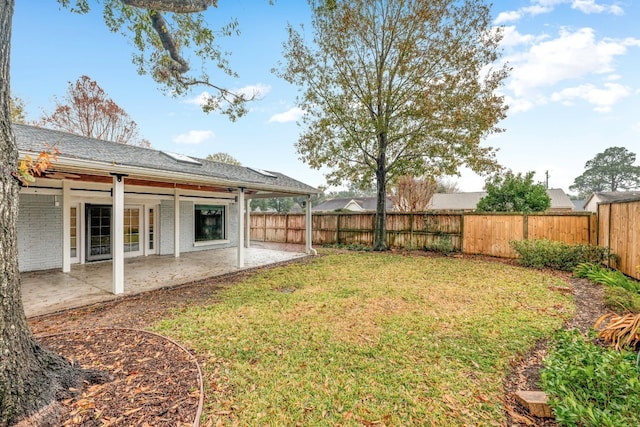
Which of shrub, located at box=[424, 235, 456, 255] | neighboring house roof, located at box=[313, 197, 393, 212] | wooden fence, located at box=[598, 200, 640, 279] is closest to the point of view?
wooden fence, located at box=[598, 200, 640, 279]

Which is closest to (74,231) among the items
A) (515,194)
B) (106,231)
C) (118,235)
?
(106,231)

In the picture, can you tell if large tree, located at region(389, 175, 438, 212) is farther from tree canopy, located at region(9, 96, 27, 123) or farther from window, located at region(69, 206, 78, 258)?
tree canopy, located at region(9, 96, 27, 123)

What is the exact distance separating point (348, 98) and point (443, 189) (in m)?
24.8

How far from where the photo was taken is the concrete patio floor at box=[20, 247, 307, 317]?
4934 millimetres

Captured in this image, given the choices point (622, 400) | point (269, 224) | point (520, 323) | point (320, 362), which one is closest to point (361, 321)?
point (320, 362)

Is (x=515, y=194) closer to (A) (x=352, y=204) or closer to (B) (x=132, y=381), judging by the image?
(B) (x=132, y=381)

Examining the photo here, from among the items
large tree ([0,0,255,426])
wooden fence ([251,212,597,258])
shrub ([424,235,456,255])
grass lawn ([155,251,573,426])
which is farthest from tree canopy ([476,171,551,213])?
large tree ([0,0,255,426])

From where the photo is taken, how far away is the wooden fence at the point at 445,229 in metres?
8.62

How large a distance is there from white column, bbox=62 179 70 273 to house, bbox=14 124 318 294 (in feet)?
0.07

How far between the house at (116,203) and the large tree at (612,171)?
4444 centimetres

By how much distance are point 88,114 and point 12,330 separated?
66.5ft

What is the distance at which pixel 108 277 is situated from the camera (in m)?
6.59

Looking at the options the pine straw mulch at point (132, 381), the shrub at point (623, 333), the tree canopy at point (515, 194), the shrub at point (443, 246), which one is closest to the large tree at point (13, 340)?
the pine straw mulch at point (132, 381)

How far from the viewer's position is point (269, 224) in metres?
16.0
